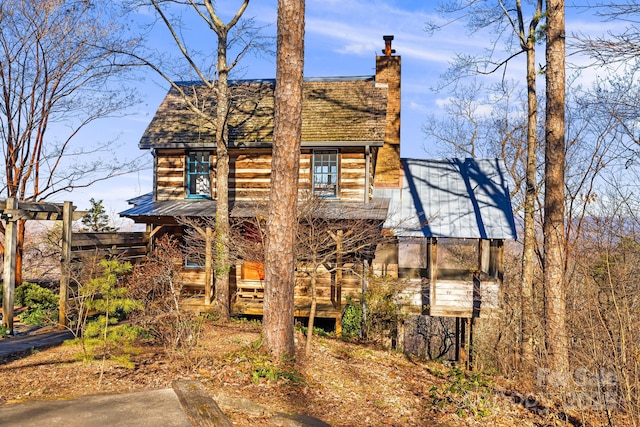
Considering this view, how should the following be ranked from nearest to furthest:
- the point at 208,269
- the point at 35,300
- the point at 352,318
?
the point at 208,269, the point at 35,300, the point at 352,318

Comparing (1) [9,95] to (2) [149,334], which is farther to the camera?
(1) [9,95]

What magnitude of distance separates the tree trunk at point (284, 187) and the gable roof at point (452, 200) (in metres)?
8.05

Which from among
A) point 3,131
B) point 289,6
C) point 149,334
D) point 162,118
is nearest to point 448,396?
point 149,334

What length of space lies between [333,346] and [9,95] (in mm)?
16055

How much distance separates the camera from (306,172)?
673 inches

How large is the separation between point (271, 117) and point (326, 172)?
2904mm

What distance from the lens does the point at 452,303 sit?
649 inches

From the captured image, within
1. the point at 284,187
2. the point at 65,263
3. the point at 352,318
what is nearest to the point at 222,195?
the point at 65,263

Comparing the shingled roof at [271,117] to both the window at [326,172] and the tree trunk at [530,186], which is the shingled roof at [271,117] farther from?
the tree trunk at [530,186]

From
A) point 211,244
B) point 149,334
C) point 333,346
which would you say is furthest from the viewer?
point 211,244

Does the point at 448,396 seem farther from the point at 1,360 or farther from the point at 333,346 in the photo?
the point at 1,360

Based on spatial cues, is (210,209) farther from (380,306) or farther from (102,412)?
(102,412)

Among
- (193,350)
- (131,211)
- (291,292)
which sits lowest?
(193,350)

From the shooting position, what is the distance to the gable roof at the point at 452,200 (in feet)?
56.2
